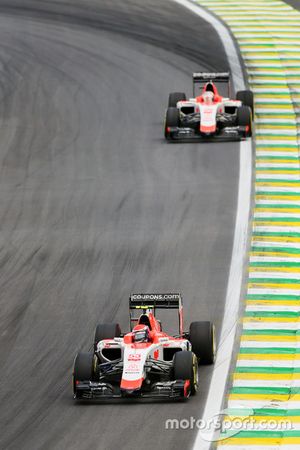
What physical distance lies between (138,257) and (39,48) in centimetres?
1964

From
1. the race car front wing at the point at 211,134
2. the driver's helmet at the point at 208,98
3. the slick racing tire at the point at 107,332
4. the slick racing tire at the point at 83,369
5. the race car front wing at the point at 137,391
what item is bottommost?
the race car front wing at the point at 137,391

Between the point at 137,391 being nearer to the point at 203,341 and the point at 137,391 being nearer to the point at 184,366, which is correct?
the point at 184,366

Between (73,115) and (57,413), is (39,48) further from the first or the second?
(57,413)

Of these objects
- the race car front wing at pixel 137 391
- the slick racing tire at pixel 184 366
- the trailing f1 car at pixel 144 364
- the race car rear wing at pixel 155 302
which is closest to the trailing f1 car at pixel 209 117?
the race car rear wing at pixel 155 302

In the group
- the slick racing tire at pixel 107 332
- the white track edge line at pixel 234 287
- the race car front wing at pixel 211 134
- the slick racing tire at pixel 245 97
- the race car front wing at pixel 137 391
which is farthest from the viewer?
the slick racing tire at pixel 245 97

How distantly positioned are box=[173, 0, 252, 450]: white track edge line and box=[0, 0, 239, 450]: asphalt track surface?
0.54 feet

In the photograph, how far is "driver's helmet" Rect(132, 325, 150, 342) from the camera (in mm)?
20594

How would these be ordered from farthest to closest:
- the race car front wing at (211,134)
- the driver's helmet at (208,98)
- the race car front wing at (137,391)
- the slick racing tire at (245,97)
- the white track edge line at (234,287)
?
the slick racing tire at (245,97) < the race car front wing at (211,134) < the driver's helmet at (208,98) < the white track edge line at (234,287) < the race car front wing at (137,391)

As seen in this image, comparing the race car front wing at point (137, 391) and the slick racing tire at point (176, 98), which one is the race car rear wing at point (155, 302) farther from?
the slick racing tire at point (176, 98)

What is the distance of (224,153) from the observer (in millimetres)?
34812

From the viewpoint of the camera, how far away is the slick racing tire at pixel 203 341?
69.9 ft

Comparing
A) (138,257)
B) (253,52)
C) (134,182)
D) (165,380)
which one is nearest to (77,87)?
(253,52)

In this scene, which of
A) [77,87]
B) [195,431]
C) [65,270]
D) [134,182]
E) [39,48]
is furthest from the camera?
[39,48]

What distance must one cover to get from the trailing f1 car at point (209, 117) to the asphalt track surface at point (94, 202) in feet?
1.39
